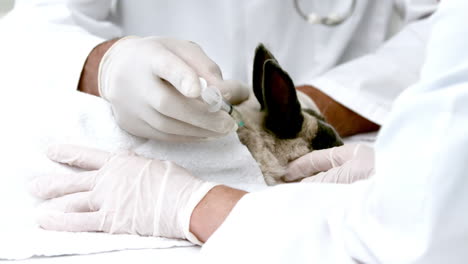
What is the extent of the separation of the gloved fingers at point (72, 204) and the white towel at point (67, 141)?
37mm

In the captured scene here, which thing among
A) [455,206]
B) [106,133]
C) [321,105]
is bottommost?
[321,105]

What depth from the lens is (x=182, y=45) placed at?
96 cm

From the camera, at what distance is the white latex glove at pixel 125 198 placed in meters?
0.81

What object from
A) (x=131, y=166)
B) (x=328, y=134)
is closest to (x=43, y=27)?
(x=131, y=166)

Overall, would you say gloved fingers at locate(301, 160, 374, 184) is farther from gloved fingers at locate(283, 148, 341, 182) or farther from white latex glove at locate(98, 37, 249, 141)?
white latex glove at locate(98, 37, 249, 141)

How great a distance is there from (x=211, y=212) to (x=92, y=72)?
0.50 meters

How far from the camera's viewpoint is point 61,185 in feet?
2.88

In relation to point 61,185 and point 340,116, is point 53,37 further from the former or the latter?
point 340,116

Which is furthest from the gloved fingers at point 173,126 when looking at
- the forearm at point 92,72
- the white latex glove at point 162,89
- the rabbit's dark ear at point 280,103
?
the forearm at point 92,72

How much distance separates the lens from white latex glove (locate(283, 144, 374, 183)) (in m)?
0.83

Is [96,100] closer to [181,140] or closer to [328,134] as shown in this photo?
[181,140]

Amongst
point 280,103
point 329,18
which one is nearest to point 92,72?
point 280,103

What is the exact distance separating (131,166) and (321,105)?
2.09 feet

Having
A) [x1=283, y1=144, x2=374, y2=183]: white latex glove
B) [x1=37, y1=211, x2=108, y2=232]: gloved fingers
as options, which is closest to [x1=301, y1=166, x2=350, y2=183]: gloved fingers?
[x1=283, y1=144, x2=374, y2=183]: white latex glove
